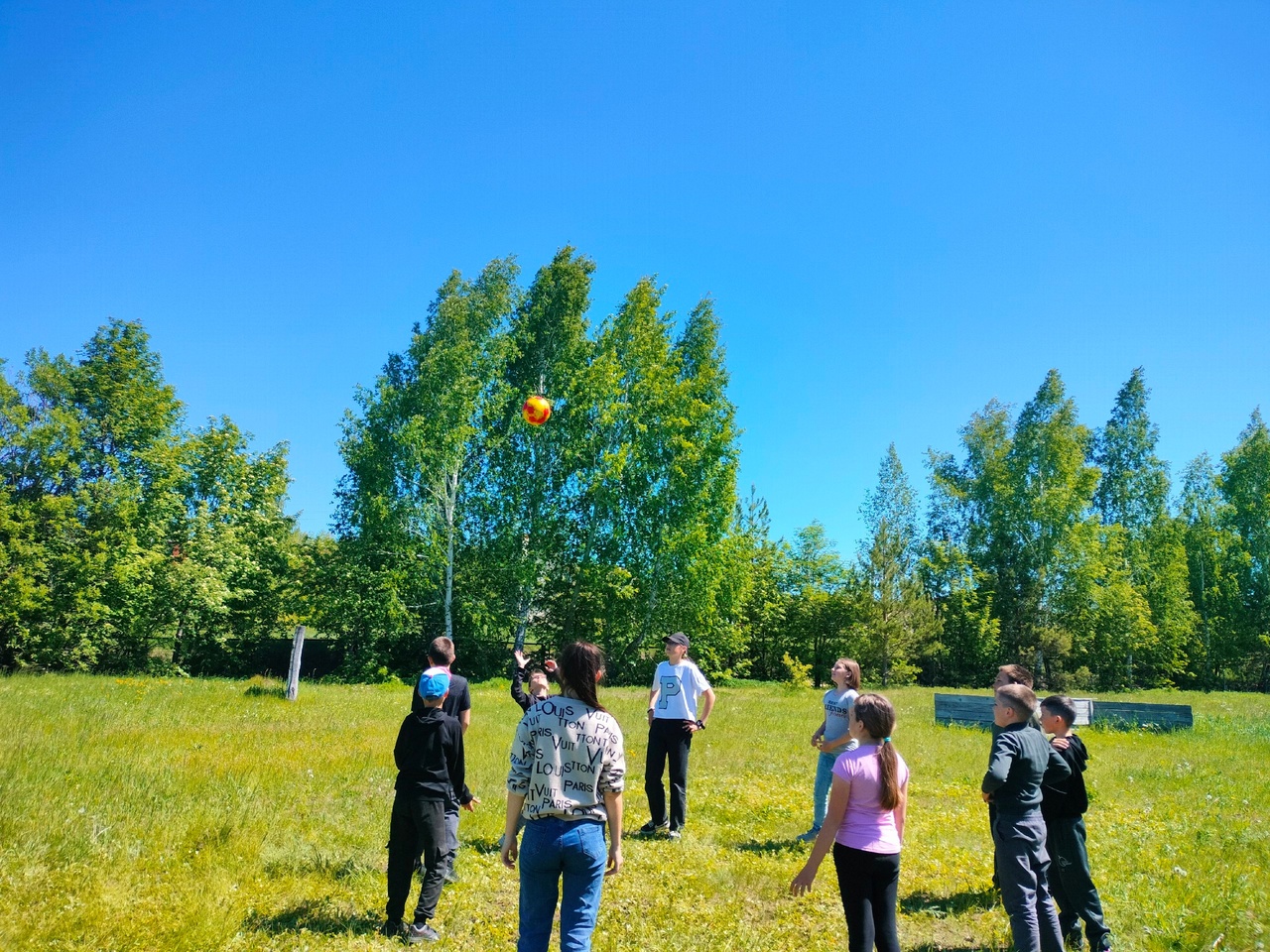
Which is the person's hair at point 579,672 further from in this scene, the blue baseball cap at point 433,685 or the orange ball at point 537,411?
the orange ball at point 537,411

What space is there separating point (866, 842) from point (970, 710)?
15.6 m

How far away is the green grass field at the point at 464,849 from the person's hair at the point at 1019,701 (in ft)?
6.60

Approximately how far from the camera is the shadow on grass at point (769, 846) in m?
7.42

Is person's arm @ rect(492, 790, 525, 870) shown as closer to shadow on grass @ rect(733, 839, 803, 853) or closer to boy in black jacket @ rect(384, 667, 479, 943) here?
boy in black jacket @ rect(384, 667, 479, 943)

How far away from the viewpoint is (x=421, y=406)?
26.4m

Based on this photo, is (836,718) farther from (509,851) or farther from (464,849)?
(509,851)

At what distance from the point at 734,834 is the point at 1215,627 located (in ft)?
159

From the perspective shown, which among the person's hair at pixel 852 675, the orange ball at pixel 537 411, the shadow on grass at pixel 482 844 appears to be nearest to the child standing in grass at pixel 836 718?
the person's hair at pixel 852 675

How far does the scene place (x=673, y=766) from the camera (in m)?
7.70

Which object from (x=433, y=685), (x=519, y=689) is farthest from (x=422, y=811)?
(x=519, y=689)

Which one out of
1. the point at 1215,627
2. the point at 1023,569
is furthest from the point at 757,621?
the point at 1215,627

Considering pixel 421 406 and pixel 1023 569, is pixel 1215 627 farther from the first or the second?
pixel 421 406

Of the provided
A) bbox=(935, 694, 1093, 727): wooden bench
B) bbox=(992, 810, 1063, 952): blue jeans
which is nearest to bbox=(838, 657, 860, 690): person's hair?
bbox=(992, 810, 1063, 952): blue jeans

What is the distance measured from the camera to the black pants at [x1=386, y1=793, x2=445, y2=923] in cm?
503
